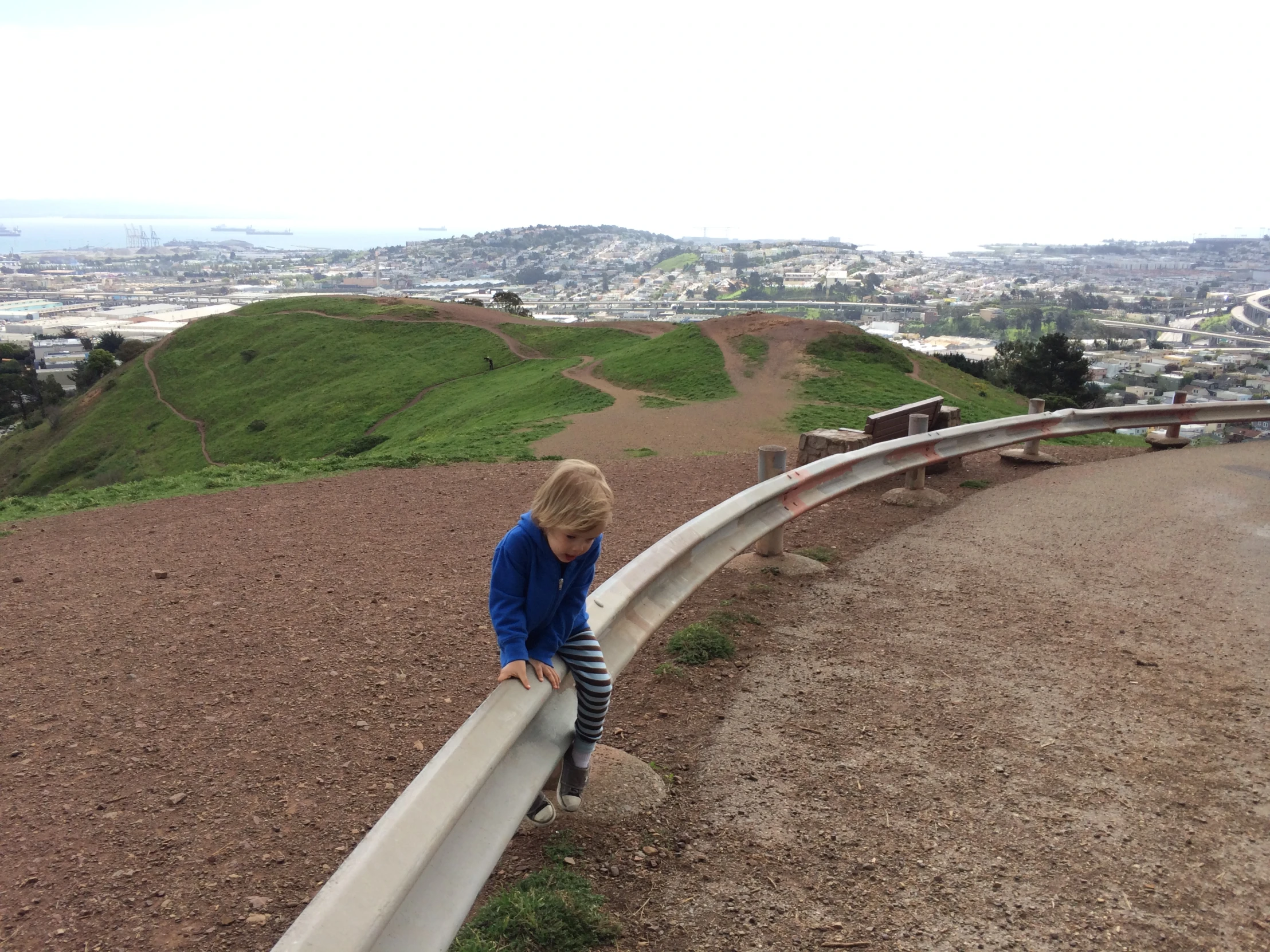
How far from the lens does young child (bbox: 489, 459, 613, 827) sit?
2.59 metres

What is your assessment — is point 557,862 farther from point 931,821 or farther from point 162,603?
point 162,603

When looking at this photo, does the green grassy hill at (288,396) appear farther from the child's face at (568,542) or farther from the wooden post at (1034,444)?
the child's face at (568,542)

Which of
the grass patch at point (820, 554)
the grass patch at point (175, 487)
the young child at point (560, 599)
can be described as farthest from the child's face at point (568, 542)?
the grass patch at point (175, 487)

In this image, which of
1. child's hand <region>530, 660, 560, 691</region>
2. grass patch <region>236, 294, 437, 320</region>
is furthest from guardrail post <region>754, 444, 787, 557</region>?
grass patch <region>236, 294, 437, 320</region>

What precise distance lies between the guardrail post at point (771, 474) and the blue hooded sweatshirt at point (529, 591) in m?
2.67

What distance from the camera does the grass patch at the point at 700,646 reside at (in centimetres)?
405

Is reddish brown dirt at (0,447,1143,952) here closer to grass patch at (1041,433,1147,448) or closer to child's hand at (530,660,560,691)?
child's hand at (530,660,560,691)

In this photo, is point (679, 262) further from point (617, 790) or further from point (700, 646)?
point (617, 790)

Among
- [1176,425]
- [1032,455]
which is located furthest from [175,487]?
[1176,425]

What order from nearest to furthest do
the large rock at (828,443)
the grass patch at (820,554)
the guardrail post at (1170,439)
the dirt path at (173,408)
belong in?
the grass patch at (820,554), the large rock at (828,443), the guardrail post at (1170,439), the dirt path at (173,408)

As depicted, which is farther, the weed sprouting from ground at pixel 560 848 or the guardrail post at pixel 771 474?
the guardrail post at pixel 771 474

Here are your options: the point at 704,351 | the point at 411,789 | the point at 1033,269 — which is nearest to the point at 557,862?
the point at 411,789

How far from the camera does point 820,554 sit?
223 inches

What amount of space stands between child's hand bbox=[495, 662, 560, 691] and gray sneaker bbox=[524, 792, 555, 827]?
0.39 meters
